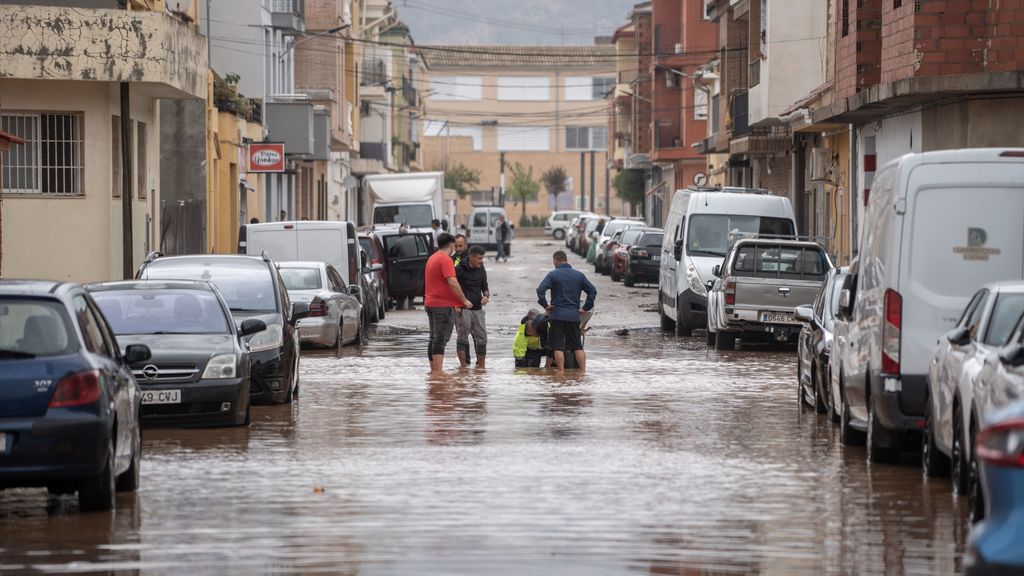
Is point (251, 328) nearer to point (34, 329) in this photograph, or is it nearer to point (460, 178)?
point (34, 329)

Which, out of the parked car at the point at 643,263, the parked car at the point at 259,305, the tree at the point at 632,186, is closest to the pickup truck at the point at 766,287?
the parked car at the point at 259,305

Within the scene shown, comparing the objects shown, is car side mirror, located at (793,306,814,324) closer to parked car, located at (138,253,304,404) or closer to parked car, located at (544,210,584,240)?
parked car, located at (138,253,304,404)

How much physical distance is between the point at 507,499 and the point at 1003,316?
3.25m

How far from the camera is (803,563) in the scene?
9500mm

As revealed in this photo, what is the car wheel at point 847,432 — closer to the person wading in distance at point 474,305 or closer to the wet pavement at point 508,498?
the wet pavement at point 508,498

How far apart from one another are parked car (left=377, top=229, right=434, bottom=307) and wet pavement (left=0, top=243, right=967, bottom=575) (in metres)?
19.8

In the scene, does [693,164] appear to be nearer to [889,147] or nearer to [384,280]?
[384,280]

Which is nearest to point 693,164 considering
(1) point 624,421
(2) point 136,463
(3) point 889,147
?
(3) point 889,147

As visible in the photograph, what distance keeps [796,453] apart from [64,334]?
5974 mm

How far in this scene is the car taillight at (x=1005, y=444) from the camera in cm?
677

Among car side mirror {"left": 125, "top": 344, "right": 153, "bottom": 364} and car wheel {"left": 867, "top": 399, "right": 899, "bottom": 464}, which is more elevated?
car side mirror {"left": 125, "top": 344, "right": 153, "bottom": 364}

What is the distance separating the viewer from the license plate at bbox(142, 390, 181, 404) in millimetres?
15836

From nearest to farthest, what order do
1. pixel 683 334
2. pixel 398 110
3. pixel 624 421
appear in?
pixel 624 421, pixel 683 334, pixel 398 110

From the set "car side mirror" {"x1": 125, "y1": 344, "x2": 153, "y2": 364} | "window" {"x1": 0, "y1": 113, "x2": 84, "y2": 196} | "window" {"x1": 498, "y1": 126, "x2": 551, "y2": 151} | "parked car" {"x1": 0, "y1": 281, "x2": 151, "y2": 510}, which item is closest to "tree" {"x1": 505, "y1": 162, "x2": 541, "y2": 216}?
"window" {"x1": 498, "y1": 126, "x2": 551, "y2": 151}
